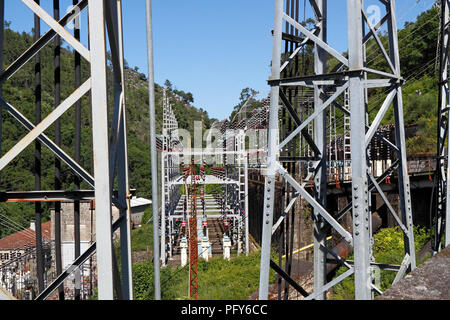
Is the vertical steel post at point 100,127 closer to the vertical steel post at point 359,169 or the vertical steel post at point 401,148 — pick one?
the vertical steel post at point 359,169

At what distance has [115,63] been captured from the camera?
2861 millimetres

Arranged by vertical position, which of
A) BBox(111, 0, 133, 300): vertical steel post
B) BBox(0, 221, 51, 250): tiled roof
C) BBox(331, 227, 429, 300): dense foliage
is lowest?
BBox(0, 221, 51, 250): tiled roof

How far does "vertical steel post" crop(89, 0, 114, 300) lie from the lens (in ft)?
7.30

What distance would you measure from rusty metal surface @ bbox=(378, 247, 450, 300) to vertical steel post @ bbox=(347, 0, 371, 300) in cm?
63

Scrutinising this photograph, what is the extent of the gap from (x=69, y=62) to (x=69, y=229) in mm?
42039

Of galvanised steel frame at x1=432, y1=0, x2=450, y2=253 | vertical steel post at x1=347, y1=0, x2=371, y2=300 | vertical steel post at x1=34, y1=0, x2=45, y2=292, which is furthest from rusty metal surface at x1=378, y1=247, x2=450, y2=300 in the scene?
galvanised steel frame at x1=432, y1=0, x2=450, y2=253

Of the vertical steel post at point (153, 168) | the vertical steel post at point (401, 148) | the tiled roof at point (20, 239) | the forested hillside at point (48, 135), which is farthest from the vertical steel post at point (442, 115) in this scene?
the tiled roof at point (20, 239)

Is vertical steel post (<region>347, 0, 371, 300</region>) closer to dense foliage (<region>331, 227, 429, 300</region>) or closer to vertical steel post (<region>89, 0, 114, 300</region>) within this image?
vertical steel post (<region>89, 0, 114, 300</region>)

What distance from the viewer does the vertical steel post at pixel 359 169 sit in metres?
3.35

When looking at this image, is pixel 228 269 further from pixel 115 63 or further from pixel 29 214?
pixel 29 214

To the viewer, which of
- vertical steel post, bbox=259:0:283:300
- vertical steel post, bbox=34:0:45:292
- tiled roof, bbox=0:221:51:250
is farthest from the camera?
tiled roof, bbox=0:221:51:250

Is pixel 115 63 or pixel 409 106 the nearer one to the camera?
pixel 115 63

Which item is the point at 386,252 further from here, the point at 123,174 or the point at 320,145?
the point at 123,174

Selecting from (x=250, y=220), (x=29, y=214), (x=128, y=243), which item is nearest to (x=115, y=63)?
(x=128, y=243)
